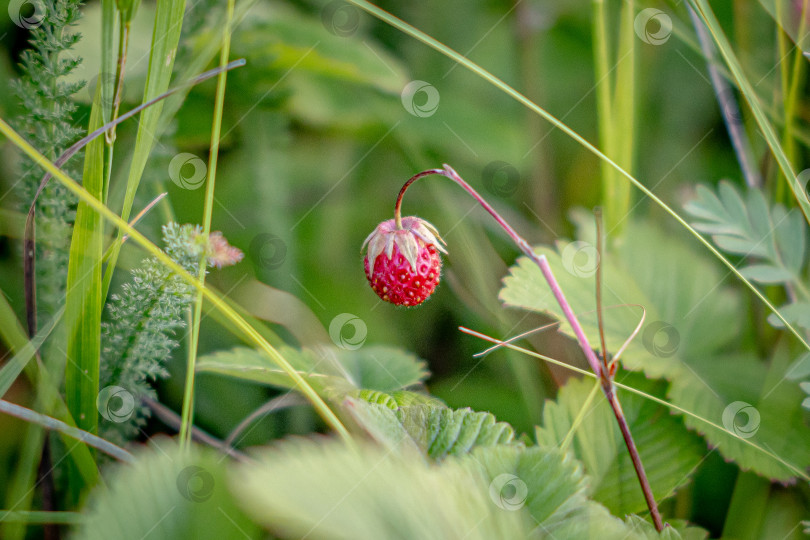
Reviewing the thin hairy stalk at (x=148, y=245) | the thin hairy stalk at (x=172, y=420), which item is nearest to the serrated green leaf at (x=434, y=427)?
the thin hairy stalk at (x=148, y=245)

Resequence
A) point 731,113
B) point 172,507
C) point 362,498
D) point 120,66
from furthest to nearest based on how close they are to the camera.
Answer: point 731,113
point 120,66
point 172,507
point 362,498

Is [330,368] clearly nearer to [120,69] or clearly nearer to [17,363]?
[17,363]

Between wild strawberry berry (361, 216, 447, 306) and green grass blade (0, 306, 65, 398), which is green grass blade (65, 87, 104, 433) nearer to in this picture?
green grass blade (0, 306, 65, 398)

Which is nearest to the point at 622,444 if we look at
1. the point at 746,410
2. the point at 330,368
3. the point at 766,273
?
the point at 746,410

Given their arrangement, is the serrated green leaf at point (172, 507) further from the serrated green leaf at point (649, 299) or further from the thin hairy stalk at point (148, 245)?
the serrated green leaf at point (649, 299)

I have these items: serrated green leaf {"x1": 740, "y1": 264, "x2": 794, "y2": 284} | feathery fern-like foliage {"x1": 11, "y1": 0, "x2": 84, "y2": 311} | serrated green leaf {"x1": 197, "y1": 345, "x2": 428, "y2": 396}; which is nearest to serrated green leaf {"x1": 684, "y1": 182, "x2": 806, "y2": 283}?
serrated green leaf {"x1": 740, "y1": 264, "x2": 794, "y2": 284}

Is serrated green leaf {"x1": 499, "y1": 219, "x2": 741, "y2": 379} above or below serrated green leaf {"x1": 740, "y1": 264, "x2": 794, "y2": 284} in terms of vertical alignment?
below

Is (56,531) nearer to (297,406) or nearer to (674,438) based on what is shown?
(297,406)
